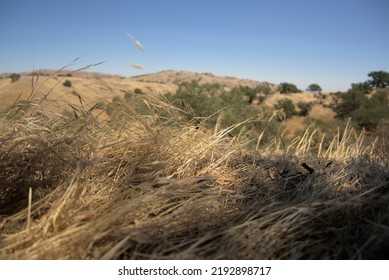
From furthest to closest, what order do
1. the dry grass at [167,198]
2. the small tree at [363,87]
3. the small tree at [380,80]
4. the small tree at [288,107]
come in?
1. the small tree at [380,80]
2. the small tree at [363,87]
3. the small tree at [288,107]
4. the dry grass at [167,198]

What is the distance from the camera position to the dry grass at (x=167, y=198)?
129 centimetres

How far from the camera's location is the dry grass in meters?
1.29

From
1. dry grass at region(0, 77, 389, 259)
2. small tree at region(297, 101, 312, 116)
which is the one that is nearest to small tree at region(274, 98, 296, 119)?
small tree at region(297, 101, 312, 116)

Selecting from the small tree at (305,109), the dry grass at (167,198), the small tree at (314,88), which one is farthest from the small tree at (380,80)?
the dry grass at (167,198)

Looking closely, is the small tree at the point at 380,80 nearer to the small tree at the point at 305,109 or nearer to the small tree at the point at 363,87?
the small tree at the point at 363,87

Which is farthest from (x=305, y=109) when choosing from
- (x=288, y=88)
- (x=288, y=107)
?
(x=288, y=88)

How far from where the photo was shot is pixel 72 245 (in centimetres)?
128

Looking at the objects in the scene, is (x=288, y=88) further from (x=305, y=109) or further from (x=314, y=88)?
(x=305, y=109)

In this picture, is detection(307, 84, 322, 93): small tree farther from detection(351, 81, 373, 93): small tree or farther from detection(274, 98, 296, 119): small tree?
detection(274, 98, 296, 119): small tree

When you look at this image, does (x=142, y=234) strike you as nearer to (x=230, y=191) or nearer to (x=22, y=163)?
(x=230, y=191)

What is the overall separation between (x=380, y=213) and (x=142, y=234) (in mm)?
1083

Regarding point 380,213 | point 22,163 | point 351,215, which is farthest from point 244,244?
point 22,163
